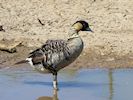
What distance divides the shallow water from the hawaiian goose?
331 millimetres

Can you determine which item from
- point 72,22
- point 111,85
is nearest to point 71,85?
point 111,85

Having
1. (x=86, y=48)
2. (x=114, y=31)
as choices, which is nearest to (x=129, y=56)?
(x=86, y=48)

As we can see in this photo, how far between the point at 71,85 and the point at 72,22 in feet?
15.3

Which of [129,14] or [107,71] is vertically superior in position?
[129,14]

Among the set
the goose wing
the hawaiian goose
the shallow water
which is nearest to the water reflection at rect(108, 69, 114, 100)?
the shallow water

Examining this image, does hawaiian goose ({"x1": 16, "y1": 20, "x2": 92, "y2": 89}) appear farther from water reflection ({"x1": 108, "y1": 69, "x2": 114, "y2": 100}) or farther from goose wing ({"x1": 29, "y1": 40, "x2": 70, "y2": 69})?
water reflection ({"x1": 108, "y1": 69, "x2": 114, "y2": 100})

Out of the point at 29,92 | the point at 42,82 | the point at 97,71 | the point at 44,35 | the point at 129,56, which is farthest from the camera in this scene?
the point at 44,35

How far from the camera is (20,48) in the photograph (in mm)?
12336

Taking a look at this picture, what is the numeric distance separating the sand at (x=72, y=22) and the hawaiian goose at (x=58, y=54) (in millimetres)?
1837

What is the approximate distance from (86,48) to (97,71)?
4.99 ft

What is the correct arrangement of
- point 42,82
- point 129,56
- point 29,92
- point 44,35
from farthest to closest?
point 44,35 < point 129,56 < point 42,82 < point 29,92

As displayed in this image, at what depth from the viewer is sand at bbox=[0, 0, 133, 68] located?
11977 millimetres

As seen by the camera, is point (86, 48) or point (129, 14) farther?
point (129, 14)

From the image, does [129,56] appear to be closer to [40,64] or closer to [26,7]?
[40,64]
